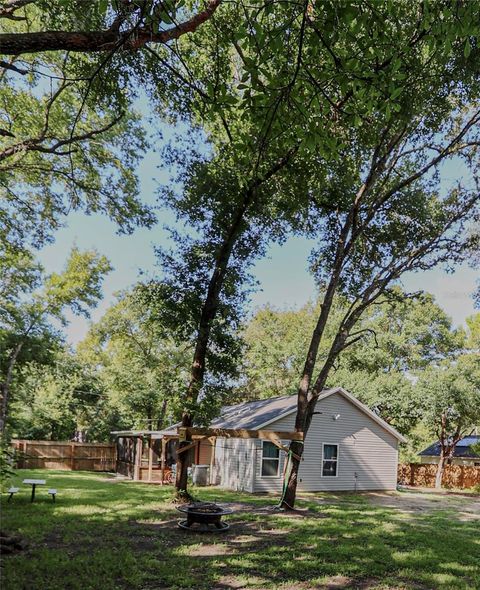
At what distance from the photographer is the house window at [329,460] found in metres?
17.0

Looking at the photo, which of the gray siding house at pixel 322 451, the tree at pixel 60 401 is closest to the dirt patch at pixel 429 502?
the gray siding house at pixel 322 451

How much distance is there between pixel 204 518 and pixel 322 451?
9913 mm

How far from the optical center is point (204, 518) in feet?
26.1

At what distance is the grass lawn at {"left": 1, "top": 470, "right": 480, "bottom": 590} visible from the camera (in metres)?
5.26

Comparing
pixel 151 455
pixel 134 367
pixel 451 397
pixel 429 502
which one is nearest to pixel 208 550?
pixel 429 502

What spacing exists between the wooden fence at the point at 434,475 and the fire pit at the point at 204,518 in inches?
679

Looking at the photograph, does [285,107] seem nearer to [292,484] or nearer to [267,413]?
[292,484]

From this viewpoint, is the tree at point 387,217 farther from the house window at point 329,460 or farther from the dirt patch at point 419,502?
the house window at point 329,460

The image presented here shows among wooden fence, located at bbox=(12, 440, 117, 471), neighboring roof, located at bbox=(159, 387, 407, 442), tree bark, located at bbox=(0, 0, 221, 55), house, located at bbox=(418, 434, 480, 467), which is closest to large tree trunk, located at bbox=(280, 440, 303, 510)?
neighboring roof, located at bbox=(159, 387, 407, 442)

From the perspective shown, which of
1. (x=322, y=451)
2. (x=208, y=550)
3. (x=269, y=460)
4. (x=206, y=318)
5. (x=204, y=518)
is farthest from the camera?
(x=322, y=451)

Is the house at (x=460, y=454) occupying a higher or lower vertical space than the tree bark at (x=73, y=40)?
lower

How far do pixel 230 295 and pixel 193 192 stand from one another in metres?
2.81

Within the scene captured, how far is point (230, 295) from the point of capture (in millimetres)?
12070

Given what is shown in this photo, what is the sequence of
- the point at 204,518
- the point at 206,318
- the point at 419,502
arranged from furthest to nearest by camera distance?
1. the point at 419,502
2. the point at 206,318
3. the point at 204,518
